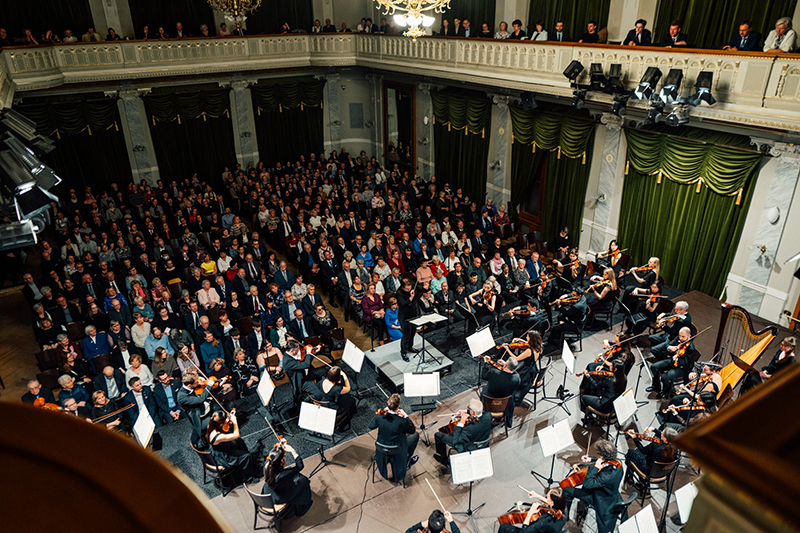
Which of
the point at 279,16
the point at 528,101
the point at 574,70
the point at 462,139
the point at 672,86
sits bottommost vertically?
the point at 462,139

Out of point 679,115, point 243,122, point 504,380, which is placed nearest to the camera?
point 504,380

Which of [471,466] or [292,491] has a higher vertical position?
[471,466]

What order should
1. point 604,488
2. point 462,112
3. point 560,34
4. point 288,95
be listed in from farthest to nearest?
point 288,95, point 462,112, point 560,34, point 604,488

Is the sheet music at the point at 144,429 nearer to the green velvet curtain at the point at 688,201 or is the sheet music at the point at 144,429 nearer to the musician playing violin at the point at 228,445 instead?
the musician playing violin at the point at 228,445

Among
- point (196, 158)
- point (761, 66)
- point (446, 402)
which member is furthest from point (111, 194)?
point (761, 66)

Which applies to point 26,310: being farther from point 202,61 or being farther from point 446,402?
point 446,402

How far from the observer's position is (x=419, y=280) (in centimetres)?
1084

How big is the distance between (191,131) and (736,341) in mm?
16816

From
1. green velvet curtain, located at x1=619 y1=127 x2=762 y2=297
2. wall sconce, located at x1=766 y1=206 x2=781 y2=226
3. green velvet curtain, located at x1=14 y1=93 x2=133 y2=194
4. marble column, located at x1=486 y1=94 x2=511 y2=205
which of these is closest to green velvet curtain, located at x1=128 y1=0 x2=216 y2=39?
green velvet curtain, located at x1=14 y1=93 x2=133 y2=194

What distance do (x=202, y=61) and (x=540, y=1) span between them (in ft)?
32.8

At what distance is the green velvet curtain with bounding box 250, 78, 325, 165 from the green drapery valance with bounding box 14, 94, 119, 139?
15.5ft

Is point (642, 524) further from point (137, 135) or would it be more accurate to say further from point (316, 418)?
point (137, 135)

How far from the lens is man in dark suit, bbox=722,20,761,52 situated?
30.7 feet

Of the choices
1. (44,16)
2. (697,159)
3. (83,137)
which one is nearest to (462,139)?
(697,159)
